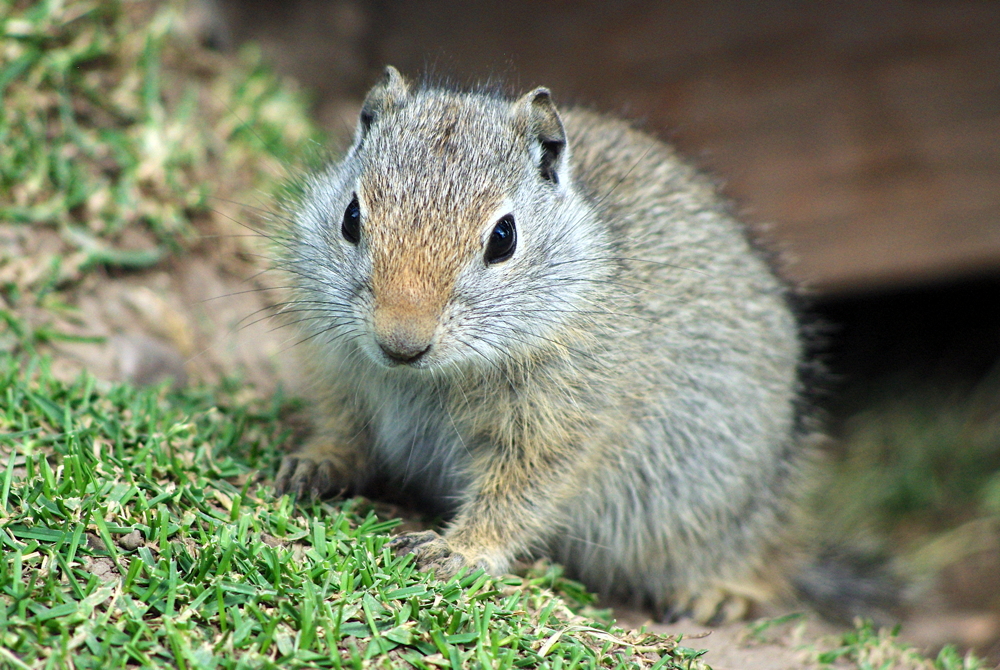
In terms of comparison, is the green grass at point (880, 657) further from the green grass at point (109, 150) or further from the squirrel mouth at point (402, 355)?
the green grass at point (109, 150)

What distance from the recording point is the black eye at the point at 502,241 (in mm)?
3639

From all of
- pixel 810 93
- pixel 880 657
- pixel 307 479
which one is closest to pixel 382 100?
pixel 307 479

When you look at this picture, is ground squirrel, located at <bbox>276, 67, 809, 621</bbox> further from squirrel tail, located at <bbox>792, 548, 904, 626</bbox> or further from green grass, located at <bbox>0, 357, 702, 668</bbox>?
squirrel tail, located at <bbox>792, 548, 904, 626</bbox>

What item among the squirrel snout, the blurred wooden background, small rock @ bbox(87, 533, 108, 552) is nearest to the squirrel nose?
the squirrel snout

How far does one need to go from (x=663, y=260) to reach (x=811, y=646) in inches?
81.6

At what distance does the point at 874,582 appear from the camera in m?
5.44

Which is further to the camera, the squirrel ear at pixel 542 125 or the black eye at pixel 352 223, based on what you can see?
the squirrel ear at pixel 542 125

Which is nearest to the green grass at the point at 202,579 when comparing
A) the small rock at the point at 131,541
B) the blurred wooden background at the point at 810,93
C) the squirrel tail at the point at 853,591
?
the small rock at the point at 131,541

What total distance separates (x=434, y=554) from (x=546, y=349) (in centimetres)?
101

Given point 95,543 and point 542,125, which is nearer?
point 95,543

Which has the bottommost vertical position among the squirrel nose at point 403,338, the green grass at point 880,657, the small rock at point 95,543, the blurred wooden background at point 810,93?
the small rock at point 95,543

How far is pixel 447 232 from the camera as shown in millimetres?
3482

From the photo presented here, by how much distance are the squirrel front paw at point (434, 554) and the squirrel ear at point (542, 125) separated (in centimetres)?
171

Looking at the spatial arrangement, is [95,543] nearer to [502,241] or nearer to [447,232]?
[447,232]
